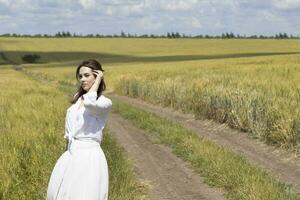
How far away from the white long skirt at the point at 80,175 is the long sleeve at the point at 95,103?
0.32 metres

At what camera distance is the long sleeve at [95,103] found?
17.0 ft

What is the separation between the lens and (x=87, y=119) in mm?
5355

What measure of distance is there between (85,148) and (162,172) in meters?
5.78

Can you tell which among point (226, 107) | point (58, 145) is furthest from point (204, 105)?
point (58, 145)

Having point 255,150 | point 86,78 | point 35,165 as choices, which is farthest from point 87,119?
point 255,150

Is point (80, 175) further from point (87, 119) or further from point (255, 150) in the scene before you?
point (255, 150)

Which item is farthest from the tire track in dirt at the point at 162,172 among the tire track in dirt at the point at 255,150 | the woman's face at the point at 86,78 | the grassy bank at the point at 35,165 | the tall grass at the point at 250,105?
the woman's face at the point at 86,78

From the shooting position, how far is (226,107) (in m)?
18.8

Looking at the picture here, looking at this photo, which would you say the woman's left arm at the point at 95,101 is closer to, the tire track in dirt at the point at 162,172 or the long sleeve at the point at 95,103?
the long sleeve at the point at 95,103

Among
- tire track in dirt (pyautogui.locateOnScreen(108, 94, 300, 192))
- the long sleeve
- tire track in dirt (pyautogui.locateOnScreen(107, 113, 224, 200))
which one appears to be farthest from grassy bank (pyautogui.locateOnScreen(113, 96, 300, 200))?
the long sleeve

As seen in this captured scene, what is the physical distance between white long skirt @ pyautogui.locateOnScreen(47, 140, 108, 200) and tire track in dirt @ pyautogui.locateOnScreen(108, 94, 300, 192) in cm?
513

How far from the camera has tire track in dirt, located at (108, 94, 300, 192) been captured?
11.1 meters

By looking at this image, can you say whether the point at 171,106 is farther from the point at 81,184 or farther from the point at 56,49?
the point at 56,49

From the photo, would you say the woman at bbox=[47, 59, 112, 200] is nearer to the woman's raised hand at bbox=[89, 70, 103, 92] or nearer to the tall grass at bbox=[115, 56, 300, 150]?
→ the woman's raised hand at bbox=[89, 70, 103, 92]
